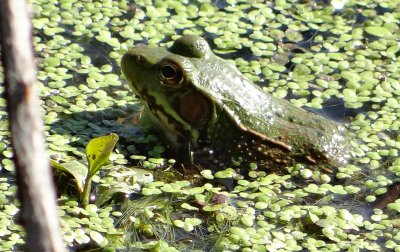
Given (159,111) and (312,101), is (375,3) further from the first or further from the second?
(159,111)

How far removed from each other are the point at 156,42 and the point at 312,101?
3.34ft

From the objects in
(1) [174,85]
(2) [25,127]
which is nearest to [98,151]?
(1) [174,85]

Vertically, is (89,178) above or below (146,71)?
below

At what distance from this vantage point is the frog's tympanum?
11.9ft

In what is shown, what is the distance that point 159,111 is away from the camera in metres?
3.69

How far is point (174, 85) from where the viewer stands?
11.8ft

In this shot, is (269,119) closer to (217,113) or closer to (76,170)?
(217,113)

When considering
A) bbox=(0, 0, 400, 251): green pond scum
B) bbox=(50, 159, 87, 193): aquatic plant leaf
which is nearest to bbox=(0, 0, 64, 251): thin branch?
bbox=(0, 0, 400, 251): green pond scum

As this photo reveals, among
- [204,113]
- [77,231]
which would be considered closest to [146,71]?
[204,113]

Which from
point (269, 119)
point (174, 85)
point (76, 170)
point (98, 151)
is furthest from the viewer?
point (269, 119)

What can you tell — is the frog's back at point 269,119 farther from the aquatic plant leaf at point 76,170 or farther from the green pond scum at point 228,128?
the aquatic plant leaf at point 76,170

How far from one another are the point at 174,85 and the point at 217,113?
0.24 metres

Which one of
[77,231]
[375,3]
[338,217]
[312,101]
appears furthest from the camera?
[375,3]

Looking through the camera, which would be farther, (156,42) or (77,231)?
(156,42)
